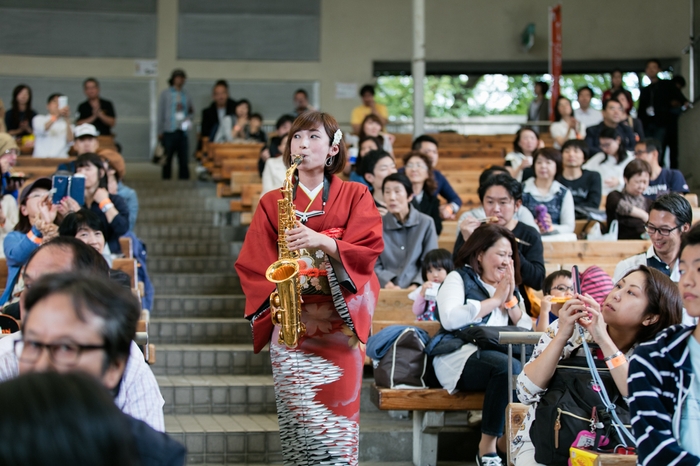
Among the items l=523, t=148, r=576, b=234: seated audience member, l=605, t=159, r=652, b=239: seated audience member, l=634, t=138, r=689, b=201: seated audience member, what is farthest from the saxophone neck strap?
l=634, t=138, r=689, b=201: seated audience member

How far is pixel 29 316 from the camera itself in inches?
65.3

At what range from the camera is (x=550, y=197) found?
6957 mm

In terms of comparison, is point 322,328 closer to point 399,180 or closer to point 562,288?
Answer: point 562,288

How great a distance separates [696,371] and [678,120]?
9847 mm

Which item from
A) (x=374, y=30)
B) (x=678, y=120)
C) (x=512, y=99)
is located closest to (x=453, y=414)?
(x=678, y=120)

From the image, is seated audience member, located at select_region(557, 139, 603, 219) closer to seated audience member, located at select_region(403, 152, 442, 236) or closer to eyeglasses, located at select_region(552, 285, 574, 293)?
seated audience member, located at select_region(403, 152, 442, 236)

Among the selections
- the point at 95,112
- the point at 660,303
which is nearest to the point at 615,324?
the point at 660,303

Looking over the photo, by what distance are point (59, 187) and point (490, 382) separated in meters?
2.64

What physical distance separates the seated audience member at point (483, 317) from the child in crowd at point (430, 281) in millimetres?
547

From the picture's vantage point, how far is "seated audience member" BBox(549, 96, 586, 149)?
10.5 metres

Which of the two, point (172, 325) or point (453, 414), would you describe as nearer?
point (453, 414)

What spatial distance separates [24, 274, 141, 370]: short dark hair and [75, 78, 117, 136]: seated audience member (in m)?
10.6

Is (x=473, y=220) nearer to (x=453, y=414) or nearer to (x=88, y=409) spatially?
(x=453, y=414)

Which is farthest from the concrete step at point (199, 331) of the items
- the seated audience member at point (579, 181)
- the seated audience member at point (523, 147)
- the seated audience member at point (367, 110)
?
the seated audience member at point (367, 110)
